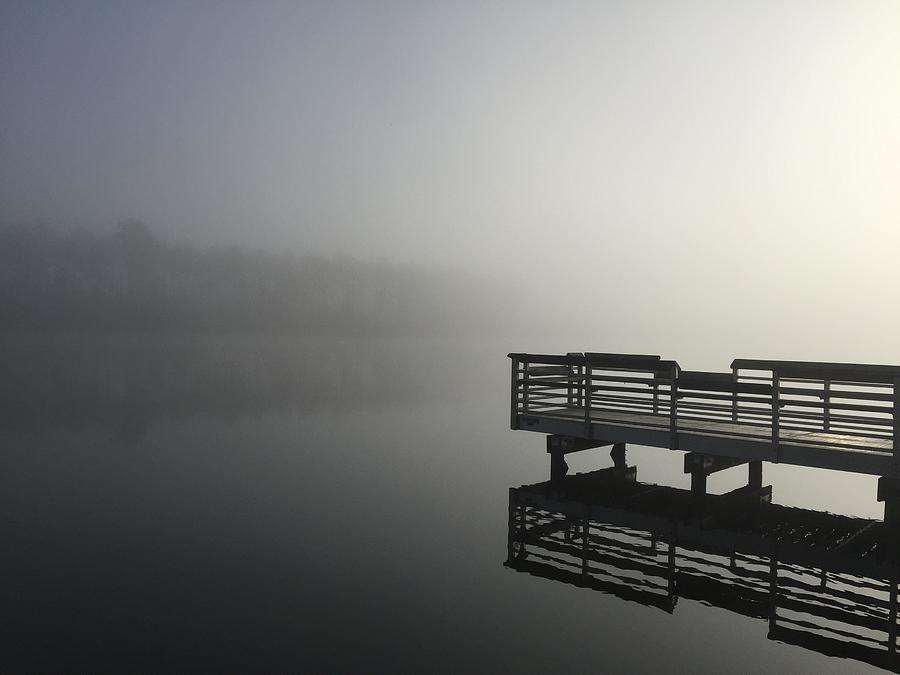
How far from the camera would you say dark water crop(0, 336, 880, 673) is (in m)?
10.1

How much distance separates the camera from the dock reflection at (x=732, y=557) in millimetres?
11148

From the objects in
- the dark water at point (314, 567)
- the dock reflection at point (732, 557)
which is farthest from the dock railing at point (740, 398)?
the dark water at point (314, 567)

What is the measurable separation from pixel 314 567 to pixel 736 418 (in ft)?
32.2

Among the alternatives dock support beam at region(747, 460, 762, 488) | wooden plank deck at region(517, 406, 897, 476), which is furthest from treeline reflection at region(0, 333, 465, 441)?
dock support beam at region(747, 460, 762, 488)

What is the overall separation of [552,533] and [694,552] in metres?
3.01

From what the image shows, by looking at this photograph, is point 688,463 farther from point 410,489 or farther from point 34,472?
point 34,472

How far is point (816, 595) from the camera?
12102 millimetres

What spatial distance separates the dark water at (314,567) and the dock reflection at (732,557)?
450 millimetres

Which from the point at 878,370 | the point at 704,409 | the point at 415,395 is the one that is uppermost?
the point at 878,370

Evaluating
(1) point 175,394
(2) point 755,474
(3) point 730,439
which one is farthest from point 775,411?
(1) point 175,394

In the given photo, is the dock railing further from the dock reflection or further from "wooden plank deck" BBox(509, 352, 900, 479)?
the dock reflection

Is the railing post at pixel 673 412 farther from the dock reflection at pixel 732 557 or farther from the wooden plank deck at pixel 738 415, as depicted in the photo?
the dock reflection at pixel 732 557

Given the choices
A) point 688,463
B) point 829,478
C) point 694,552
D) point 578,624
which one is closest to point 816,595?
point 694,552

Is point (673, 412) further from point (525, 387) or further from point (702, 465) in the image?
point (525, 387)
